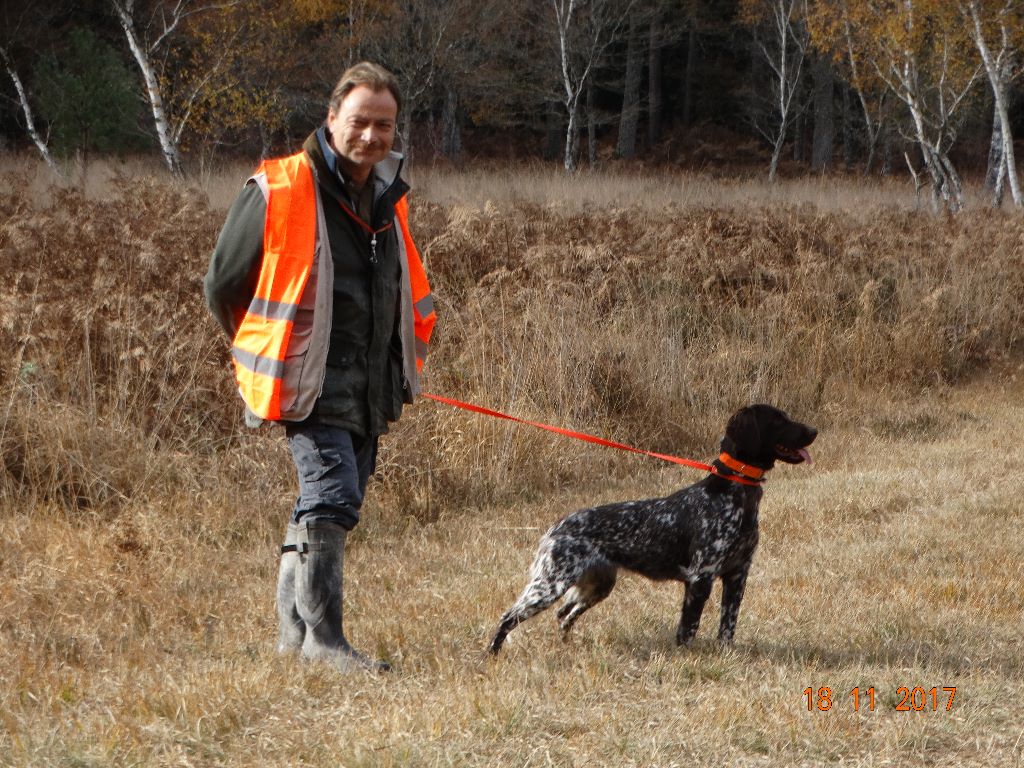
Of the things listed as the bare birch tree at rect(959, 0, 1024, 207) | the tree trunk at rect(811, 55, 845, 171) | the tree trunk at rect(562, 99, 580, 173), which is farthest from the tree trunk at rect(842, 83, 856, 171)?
the bare birch tree at rect(959, 0, 1024, 207)

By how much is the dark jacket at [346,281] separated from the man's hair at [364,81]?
15cm

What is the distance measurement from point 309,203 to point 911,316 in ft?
29.1

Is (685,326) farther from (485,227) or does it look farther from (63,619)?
(63,619)

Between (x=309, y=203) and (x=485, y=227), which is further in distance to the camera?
(x=485, y=227)

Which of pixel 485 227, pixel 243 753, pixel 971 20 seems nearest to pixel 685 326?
pixel 485 227

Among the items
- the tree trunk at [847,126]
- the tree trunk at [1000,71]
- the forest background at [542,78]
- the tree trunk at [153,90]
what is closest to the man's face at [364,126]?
the tree trunk at [153,90]

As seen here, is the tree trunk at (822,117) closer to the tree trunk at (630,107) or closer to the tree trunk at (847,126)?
the tree trunk at (847,126)

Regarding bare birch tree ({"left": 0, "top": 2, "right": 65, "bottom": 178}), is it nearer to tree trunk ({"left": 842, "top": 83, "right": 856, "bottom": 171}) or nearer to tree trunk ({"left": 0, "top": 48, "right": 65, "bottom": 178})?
tree trunk ({"left": 0, "top": 48, "right": 65, "bottom": 178})

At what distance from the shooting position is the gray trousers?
13.5ft

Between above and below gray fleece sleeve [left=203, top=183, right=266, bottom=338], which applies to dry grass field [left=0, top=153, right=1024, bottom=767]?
below

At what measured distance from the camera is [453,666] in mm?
4371

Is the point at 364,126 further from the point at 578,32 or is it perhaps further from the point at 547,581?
the point at 578,32

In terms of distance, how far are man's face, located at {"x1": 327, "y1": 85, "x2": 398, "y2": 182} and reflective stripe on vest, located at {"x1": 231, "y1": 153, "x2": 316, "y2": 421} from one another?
0.19m

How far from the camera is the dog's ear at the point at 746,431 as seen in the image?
4.64 metres
